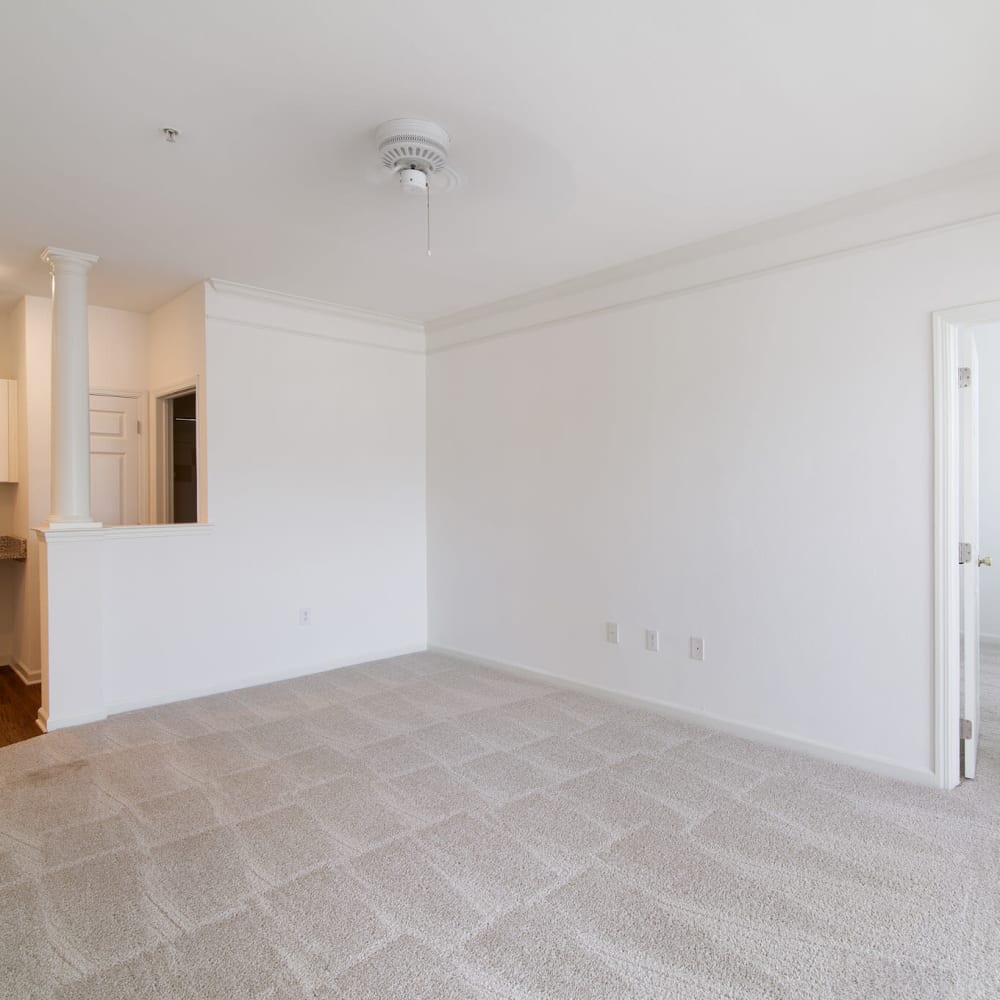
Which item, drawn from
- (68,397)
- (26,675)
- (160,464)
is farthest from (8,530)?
(68,397)

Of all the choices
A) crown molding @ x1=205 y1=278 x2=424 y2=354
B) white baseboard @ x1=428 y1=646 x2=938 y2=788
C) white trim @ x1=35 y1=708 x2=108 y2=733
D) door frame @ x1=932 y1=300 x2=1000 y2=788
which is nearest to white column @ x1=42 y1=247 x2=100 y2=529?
crown molding @ x1=205 y1=278 x2=424 y2=354

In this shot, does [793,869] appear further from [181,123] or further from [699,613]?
[181,123]

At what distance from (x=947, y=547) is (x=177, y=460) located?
5.05 metres

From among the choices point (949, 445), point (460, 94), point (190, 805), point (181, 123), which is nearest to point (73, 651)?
point (190, 805)

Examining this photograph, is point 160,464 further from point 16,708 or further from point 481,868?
point 481,868

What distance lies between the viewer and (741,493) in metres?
3.51

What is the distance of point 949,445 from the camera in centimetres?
283

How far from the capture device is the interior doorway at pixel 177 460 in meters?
5.06

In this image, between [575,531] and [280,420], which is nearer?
[575,531]

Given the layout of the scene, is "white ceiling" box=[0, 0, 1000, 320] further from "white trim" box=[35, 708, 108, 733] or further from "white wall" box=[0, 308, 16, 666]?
"white trim" box=[35, 708, 108, 733]

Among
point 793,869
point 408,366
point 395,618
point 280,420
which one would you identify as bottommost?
point 793,869

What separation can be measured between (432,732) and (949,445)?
9.20 feet

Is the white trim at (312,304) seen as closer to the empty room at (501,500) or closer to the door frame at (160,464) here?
the empty room at (501,500)

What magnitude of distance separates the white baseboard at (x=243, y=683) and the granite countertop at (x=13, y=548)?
157 cm
